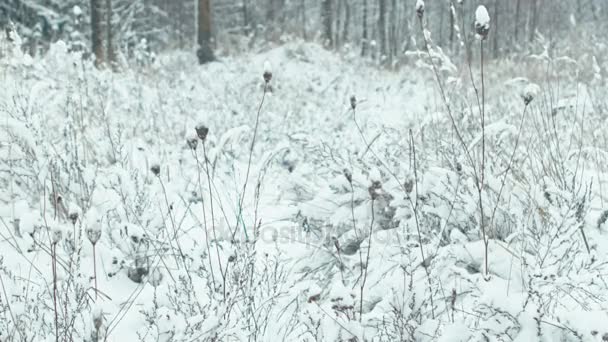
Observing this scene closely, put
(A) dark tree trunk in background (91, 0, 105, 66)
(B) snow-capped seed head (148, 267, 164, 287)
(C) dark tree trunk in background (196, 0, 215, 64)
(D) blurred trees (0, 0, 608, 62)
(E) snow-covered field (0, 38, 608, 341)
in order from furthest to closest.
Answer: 1. (C) dark tree trunk in background (196, 0, 215, 64)
2. (D) blurred trees (0, 0, 608, 62)
3. (A) dark tree trunk in background (91, 0, 105, 66)
4. (B) snow-capped seed head (148, 267, 164, 287)
5. (E) snow-covered field (0, 38, 608, 341)

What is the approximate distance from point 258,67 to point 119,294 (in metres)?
9.53

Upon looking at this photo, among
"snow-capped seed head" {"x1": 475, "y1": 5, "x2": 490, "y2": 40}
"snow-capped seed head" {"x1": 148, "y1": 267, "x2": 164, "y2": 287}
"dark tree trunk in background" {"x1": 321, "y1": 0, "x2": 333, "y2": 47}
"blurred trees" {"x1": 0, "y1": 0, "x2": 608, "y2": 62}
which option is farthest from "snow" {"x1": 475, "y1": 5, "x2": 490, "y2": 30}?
Result: "dark tree trunk in background" {"x1": 321, "y1": 0, "x2": 333, "y2": 47}

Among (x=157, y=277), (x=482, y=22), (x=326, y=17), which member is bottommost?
(x=157, y=277)

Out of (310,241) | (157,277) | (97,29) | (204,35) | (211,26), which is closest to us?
(157,277)

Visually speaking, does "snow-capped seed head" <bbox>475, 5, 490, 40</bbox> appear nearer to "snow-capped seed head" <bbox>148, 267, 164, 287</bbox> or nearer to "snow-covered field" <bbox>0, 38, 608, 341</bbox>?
"snow-covered field" <bbox>0, 38, 608, 341</bbox>

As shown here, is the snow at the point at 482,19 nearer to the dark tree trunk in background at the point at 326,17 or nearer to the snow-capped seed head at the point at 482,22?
the snow-capped seed head at the point at 482,22

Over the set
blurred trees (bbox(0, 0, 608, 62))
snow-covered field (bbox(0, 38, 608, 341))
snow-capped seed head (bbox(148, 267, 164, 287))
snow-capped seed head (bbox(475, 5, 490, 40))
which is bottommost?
snow-capped seed head (bbox(148, 267, 164, 287))

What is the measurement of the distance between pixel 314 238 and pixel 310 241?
91 mm

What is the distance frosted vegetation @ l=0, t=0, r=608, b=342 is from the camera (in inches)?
65.5

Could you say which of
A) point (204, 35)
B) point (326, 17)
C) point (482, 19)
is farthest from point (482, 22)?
point (326, 17)

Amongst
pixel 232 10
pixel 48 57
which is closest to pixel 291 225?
pixel 48 57

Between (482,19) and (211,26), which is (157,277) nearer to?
(482,19)

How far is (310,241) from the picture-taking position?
2939mm

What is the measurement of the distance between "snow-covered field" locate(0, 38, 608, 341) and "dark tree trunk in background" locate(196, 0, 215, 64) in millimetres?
6913
